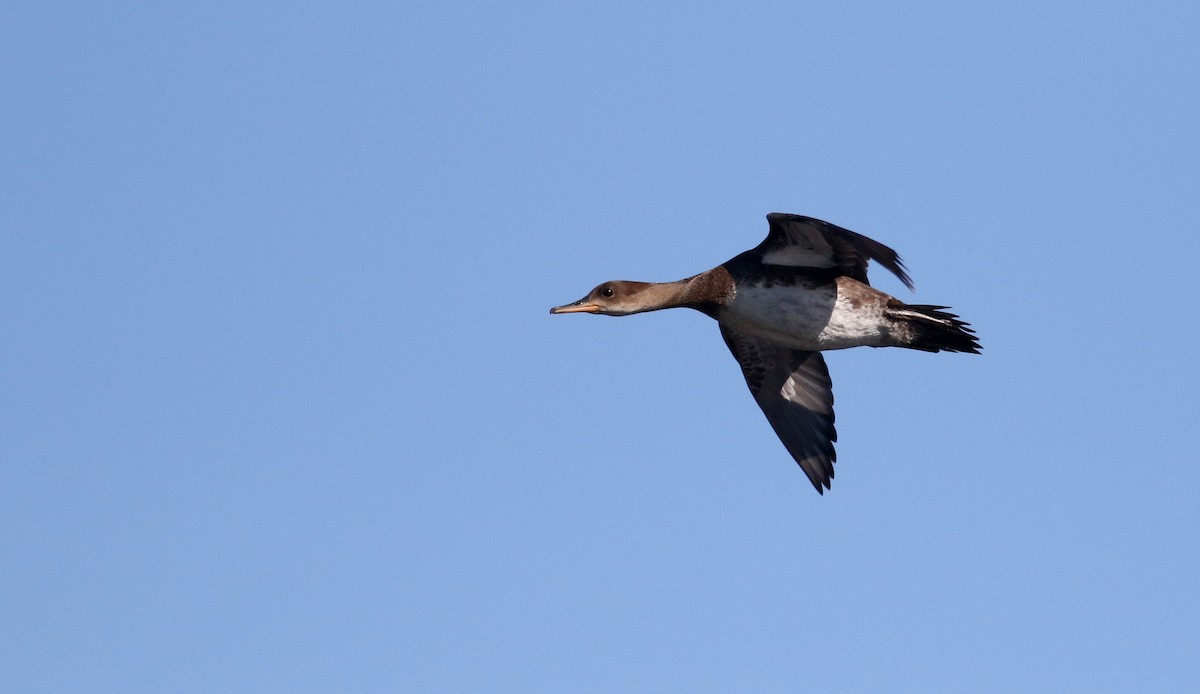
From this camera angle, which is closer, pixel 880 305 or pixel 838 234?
pixel 838 234

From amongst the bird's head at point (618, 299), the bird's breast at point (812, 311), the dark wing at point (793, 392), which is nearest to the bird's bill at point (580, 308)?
the bird's head at point (618, 299)

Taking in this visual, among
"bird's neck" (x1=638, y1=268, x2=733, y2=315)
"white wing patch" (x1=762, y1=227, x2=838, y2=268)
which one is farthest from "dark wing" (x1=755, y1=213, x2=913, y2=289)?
"bird's neck" (x1=638, y1=268, x2=733, y2=315)

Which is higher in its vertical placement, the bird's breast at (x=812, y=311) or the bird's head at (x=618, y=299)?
the bird's head at (x=618, y=299)

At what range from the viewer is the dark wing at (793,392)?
1633cm

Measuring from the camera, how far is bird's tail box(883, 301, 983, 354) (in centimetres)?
1458

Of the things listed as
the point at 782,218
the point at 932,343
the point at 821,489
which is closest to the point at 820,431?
the point at 821,489

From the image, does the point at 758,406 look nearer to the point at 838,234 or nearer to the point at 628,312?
the point at 628,312

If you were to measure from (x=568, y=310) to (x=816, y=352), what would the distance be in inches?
128

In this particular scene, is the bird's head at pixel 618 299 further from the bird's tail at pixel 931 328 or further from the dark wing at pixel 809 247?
the bird's tail at pixel 931 328

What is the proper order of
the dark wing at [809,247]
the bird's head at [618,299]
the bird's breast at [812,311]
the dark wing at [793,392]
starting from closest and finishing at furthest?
the dark wing at [809,247] → the bird's breast at [812,311] → the bird's head at [618,299] → the dark wing at [793,392]

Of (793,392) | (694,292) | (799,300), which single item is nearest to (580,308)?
(694,292)

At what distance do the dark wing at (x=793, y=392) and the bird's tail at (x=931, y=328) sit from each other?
1.79 metres

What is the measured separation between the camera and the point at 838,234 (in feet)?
44.0

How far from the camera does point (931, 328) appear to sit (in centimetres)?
1468
